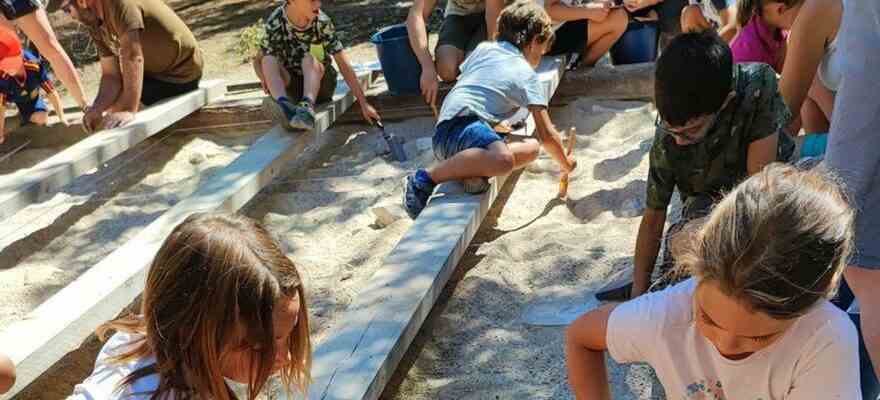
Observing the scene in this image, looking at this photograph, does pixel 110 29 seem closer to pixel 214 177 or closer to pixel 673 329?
pixel 214 177

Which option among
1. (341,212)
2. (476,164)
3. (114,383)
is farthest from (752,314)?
(341,212)

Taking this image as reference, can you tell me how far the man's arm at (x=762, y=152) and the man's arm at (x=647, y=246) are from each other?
0.80 ft

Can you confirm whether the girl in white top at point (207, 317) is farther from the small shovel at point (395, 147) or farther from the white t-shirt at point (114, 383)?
the small shovel at point (395, 147)

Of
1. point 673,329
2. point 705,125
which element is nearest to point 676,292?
point 673,329

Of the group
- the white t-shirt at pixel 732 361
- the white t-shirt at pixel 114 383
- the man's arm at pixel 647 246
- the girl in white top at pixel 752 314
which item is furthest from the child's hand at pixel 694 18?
the white t-shirt at pixel 114 383

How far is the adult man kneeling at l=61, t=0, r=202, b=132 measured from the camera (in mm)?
4230

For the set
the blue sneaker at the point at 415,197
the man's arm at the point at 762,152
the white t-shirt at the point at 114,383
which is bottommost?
the blue sneaker at the point at 415,197

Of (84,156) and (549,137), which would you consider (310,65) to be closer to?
(84,156)

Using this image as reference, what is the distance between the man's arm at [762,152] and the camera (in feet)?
7.73

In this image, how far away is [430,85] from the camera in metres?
4.32

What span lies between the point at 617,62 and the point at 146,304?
12.4ft

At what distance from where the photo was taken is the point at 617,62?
4867 mm

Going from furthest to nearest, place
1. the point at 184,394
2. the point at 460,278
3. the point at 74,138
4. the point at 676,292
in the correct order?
the point at 74,138, the point at 460,278, the point at 676,292, the point at 184,394

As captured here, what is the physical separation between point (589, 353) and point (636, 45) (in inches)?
136
